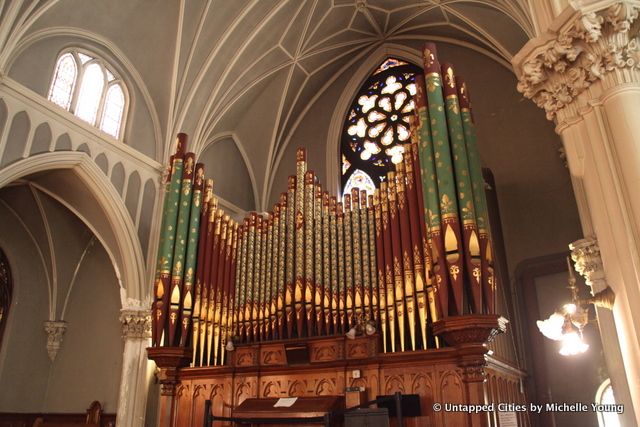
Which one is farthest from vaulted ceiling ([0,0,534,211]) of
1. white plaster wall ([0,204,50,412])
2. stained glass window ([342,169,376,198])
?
white plaster wall ([0,204,50,412])

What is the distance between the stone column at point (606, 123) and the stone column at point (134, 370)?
8.37 metres

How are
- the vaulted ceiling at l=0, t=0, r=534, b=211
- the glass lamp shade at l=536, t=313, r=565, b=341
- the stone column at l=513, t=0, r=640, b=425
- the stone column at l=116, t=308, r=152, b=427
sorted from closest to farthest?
1. the stone column at l=513, t=0, r=640, b=425
2. the glass lamp shade at l=536, t=313, r=565, b=341
3. the stone column at l=116, t=308, r=152, b=427
4. the vaulted ceiling at l=0, t=0, r=534, b=211

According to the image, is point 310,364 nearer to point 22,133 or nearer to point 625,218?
point 625,218

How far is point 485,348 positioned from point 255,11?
9142mm

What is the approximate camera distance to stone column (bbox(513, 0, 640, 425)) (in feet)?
13.7

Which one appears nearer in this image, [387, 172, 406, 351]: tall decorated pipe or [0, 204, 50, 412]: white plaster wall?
[387, 172, 406, 351]: tall decorated pipe

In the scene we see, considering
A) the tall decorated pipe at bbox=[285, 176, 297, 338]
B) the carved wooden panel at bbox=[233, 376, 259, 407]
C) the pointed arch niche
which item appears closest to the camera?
the carved wooden panel at bbox=[233, 376, 259, 407]

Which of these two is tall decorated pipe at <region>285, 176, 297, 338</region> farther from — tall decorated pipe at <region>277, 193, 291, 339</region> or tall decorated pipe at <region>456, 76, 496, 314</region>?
tall decorated pipe at <region>456, 76, 496, 314</region>

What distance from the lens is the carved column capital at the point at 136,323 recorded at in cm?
1072

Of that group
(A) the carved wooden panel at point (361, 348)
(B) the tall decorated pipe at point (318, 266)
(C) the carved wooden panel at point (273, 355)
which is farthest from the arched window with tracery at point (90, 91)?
(A) the carved wooden panel at point (361, 348)

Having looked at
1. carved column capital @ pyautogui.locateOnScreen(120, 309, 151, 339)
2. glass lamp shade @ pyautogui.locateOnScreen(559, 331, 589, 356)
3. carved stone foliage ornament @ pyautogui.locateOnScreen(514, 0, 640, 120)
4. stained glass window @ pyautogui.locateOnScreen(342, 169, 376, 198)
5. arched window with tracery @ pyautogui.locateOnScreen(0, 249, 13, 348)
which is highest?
stained glass window @ pyautogui.locateOnScreen(342, 169, 376, 198)

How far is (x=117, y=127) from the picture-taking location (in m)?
11.4

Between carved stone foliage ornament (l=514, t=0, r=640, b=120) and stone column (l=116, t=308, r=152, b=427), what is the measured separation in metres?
8.57

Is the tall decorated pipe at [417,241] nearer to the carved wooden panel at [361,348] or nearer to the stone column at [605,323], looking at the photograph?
the carved wooden panel at [361,348]
